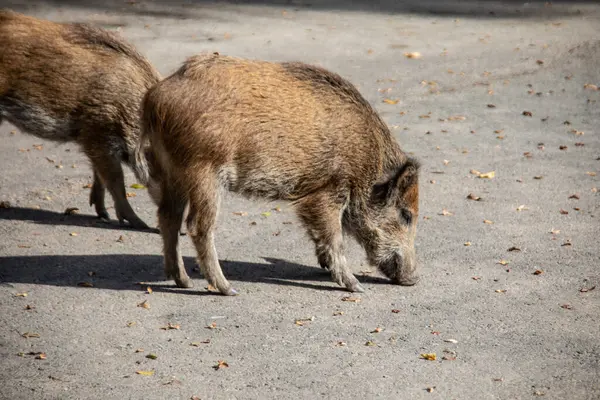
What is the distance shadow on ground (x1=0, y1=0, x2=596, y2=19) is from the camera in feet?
51.0

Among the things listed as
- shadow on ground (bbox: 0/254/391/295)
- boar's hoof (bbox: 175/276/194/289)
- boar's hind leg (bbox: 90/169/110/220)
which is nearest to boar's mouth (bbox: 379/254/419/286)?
shadow on ground (bbox: 0/254/391/295)

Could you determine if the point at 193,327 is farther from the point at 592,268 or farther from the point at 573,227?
the point at 573,227

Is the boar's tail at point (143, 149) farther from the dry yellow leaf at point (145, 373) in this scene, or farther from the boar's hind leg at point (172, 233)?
the dry yellow leaf at point (145, 373)

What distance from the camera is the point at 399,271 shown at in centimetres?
647

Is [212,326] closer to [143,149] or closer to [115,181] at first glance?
[143,149]

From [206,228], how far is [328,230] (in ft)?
2.97

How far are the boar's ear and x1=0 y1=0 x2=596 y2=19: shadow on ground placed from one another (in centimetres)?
975

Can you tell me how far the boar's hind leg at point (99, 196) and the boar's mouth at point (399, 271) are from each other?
107 inches

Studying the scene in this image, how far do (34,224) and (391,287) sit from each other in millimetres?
3181

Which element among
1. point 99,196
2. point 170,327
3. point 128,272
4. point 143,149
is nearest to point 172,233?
point 128,272

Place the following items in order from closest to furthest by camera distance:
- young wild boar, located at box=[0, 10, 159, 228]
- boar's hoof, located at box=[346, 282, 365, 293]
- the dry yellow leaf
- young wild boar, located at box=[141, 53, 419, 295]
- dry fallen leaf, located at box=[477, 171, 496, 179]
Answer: the dry yellow leaf
young wild boar, located at box=[141, 53, 419, 295]
boar's hoof, located at box=[346, 282, 365, 293]
young wild boar, located at box=[0, 10, 159, 228]
dry fallen leaf, located at box=[477, 171, 496, 179]

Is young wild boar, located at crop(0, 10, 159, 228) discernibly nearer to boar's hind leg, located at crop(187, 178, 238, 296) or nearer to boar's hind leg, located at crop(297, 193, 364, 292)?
boar's hind leg, located at crop(187, 178, 238, 296)

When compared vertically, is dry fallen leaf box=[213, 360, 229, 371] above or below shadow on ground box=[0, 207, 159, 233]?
above

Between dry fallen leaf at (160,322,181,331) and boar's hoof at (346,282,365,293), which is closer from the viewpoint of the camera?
dry fallen leaf at (160,322,181,331)
